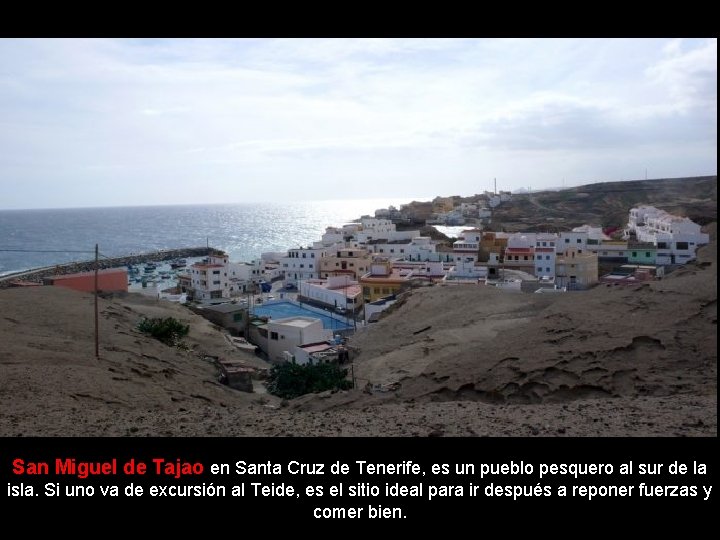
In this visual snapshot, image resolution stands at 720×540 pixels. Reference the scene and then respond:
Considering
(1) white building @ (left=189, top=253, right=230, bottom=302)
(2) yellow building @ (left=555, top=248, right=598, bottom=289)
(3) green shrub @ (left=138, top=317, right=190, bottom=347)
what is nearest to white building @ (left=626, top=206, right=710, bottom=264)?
(2) yellow building @ (left=555, top=248, right=598, bottom=289)

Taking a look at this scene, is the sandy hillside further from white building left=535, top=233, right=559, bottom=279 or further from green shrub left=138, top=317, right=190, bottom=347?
white building left=535, top=233, right=559, bottom=279

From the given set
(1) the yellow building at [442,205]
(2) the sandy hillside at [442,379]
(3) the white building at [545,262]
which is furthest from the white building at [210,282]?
(1) the yellow building at [442,205]

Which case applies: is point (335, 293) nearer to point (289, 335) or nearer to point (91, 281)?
point (289, 335)

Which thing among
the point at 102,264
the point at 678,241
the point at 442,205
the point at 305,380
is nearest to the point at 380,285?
the point at 305,380

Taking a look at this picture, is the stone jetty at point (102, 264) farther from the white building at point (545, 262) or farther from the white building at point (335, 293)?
the white building at point (545, 262)

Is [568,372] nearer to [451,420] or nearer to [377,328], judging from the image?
[451,420]
